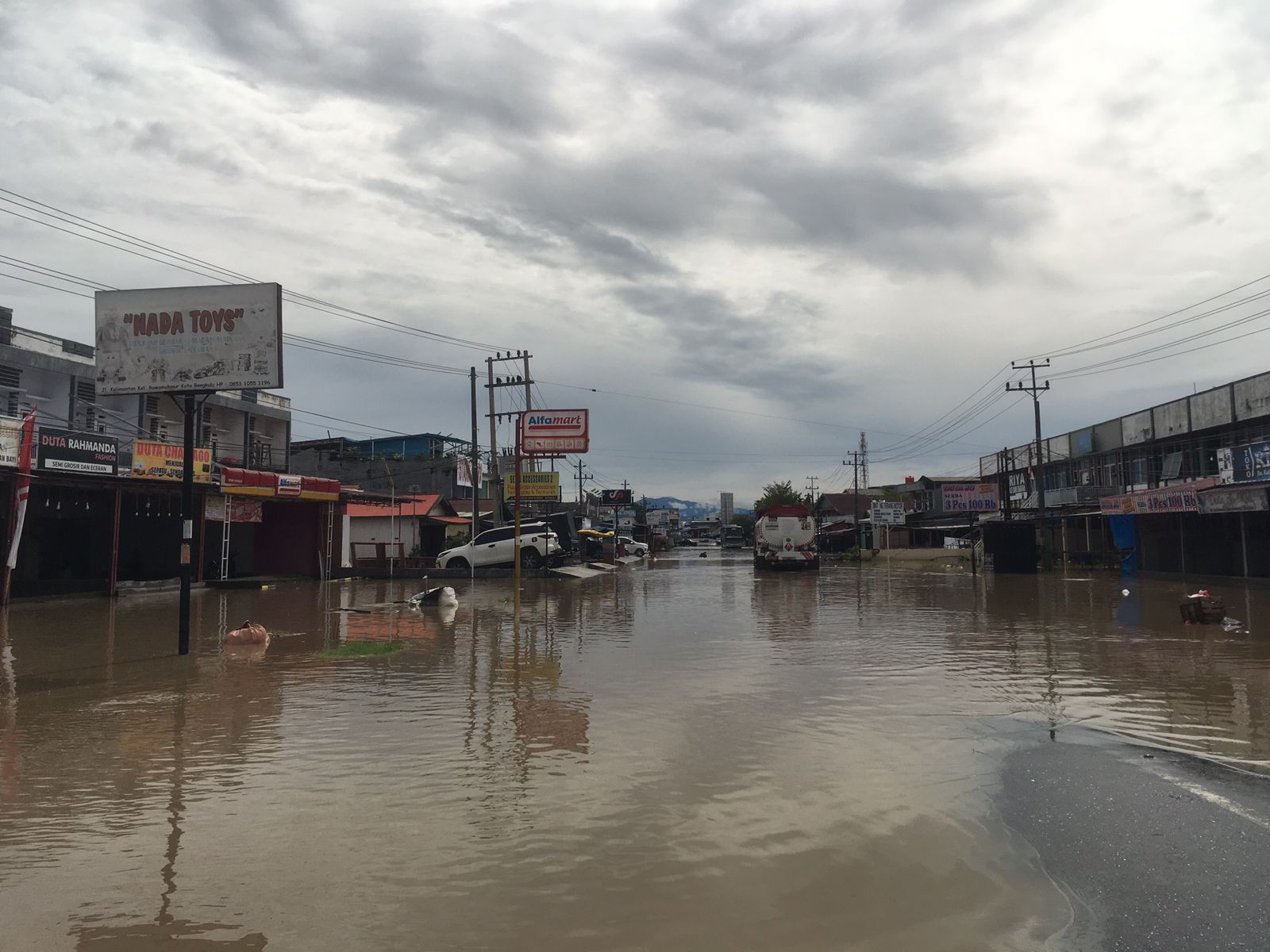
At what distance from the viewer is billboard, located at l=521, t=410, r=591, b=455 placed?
2530 cm

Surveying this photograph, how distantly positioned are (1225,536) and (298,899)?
3492cm

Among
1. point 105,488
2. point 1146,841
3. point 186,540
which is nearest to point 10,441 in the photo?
point 105,488

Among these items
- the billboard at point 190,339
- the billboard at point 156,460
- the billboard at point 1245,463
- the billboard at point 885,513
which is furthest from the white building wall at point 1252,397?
the billboard at point 156,460

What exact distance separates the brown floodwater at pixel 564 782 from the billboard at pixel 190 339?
4.36m

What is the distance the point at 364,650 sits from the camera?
44.7 ft

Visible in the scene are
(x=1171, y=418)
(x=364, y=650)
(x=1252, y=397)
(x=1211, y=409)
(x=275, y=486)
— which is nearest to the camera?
(x=364, y=650)

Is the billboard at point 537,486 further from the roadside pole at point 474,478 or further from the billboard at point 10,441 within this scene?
the billboard at point 10,441

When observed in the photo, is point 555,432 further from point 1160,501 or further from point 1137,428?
point 1137,428

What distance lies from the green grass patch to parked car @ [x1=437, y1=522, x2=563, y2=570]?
20876 millimetres

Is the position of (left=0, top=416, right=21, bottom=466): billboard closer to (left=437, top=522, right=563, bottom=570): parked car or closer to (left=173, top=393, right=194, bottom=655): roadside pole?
(left=173, top=393, right=194, bottom=655): roadside pole

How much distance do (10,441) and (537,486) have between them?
38.4 metres

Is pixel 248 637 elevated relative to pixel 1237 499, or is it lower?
lower

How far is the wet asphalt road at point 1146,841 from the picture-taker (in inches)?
163

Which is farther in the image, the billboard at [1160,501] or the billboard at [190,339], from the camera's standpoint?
the billboard at [1160,501]
